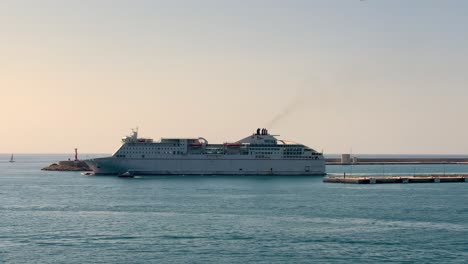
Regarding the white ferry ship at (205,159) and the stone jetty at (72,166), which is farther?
the stone jetty at (72,166)

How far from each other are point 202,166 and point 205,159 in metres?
1.39

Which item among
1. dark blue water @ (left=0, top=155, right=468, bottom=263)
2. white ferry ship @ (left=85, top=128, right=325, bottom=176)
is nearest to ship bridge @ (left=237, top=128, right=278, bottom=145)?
white ferry ship @ (left=85, top=128, right=325, bottom=176)

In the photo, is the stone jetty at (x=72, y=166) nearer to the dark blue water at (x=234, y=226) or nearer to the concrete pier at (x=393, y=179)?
the concrete pier at (x=393, y=179)

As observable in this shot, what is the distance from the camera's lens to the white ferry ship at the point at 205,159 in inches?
4879

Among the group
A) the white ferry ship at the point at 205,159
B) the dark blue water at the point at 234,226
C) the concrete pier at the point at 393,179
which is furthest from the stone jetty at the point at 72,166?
the dark blue water at the point at 234,226

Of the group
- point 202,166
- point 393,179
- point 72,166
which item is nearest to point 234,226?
point 393,179

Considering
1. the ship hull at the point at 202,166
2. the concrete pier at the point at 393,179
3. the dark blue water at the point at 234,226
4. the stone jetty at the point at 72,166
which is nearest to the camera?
the dark blue water at the point at 234,226

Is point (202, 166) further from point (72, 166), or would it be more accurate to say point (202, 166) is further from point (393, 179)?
point (72, 166)

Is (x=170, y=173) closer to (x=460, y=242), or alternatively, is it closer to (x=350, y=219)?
(x=350, y=219)

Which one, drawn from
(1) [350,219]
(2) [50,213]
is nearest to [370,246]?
(1) [350,219]

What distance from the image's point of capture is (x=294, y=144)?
420 feet

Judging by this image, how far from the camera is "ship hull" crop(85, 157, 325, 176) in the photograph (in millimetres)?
123562

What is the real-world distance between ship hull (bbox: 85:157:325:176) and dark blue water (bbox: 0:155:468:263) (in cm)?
3536

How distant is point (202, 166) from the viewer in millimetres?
124625
